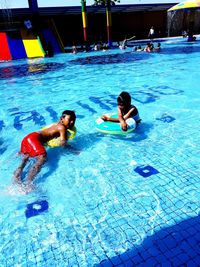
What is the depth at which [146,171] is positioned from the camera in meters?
4.21

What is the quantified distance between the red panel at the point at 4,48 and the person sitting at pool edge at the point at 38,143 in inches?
702

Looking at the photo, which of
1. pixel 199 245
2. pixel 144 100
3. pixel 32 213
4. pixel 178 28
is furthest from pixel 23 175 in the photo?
pixel 178 28

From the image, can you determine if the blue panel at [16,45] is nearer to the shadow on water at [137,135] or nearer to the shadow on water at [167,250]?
the shadow on water at [137,135]

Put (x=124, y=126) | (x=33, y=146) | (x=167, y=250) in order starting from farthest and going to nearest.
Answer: (x=124, y=126) < (x=33, y=146) < (x=167, y=250)

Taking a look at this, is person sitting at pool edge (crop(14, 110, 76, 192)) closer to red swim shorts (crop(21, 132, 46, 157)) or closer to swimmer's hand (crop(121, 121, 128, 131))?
red swim shorts (crop(21, 132, 46, 157))

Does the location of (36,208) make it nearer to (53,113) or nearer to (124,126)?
(124,126)

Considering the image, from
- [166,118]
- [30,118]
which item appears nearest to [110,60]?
[30,118]

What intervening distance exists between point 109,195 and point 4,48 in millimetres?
20039

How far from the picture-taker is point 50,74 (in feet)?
43.4

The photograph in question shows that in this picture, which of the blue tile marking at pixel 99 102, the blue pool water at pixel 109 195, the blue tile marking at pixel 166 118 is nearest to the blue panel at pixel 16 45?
the blue tile marking at pixel 99 102

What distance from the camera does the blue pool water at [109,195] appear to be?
112 inches

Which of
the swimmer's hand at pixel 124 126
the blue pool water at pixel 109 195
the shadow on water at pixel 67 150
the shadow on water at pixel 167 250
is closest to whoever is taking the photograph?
the shadow on water at pixel 167 250

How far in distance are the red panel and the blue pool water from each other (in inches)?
565

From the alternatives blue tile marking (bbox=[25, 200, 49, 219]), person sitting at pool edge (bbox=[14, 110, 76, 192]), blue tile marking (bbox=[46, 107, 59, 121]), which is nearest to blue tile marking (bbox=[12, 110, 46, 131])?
blue tile marking (bbox=[46, 107, 59, 121])
